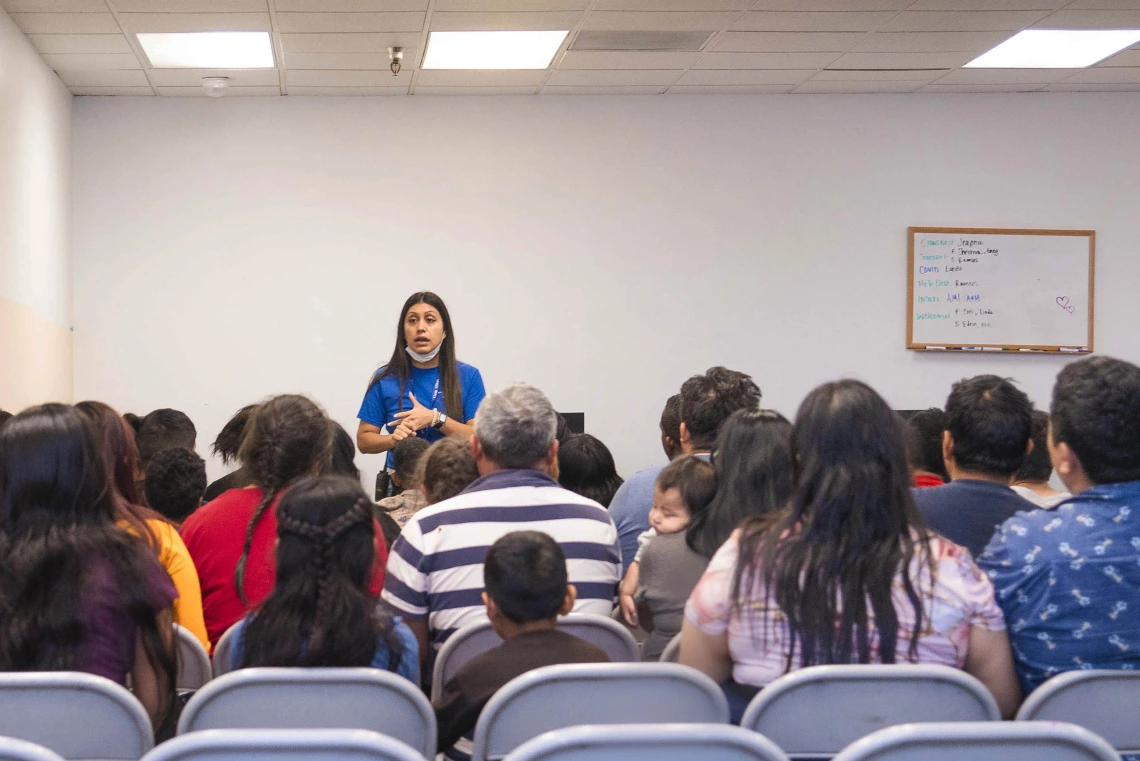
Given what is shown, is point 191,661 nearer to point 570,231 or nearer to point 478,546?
point 478,546

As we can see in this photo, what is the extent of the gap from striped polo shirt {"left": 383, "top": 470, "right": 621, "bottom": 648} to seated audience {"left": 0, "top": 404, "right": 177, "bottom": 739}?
19.3 inches

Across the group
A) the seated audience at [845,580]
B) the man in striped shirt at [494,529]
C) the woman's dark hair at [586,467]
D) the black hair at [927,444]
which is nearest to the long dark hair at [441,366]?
the woman's dark hair at [586,467]

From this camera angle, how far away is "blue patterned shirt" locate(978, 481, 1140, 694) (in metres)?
1.71

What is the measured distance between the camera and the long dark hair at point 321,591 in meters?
1.69

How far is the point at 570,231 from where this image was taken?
19.6 ft

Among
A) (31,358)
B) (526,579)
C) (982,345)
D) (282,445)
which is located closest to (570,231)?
(982,345)

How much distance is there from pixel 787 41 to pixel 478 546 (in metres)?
3.78

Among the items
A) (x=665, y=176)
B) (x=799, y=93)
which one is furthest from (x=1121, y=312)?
(x=665, y=176)

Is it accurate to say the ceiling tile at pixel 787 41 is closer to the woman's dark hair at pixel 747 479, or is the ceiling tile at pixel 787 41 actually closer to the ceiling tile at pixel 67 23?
the ceiling tile at pixel 67 23

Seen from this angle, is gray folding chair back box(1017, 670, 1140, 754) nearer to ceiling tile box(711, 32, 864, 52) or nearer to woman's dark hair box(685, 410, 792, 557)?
woman's dark hair box(685, 410, 792, 557)

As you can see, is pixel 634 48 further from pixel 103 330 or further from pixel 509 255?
pixel 103 330

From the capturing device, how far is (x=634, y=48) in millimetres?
5133

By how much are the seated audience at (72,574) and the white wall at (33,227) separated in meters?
3.09

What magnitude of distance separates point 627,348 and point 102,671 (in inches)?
175
